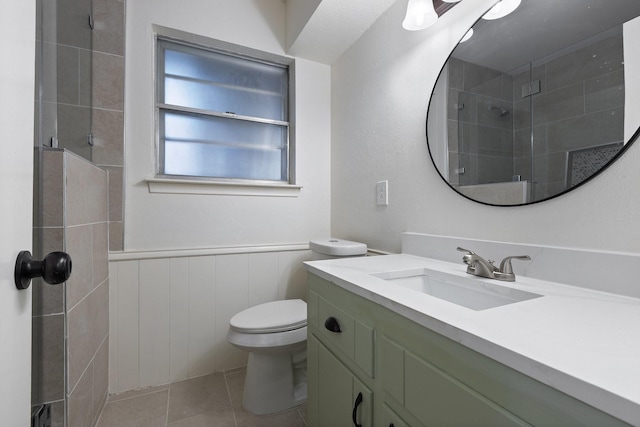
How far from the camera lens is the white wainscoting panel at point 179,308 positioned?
1519 mm

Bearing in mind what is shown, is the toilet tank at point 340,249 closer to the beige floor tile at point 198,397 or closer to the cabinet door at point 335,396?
the cabinet door at point 335,396

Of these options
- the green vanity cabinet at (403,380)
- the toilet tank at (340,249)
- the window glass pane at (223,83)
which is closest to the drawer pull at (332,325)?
the green vanity cabinet at (403,380)

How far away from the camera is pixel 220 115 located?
5.97ft

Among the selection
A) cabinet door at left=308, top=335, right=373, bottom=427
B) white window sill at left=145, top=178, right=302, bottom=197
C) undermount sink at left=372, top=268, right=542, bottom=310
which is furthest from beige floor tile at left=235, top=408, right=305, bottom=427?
white window sill at left=145, top=178, right=302, bottom=197

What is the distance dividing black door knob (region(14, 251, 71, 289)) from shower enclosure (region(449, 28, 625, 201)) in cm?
116

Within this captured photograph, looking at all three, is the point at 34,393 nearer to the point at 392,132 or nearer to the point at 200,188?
the point at 200,188

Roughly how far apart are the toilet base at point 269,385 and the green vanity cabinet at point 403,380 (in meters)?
0.36

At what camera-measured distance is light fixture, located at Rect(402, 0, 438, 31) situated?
1.10 meters

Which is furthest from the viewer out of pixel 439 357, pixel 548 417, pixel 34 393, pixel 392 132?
pixel 392 132

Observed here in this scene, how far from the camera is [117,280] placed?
1506 mm

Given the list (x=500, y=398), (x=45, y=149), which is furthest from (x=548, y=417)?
(x=45, y=149)

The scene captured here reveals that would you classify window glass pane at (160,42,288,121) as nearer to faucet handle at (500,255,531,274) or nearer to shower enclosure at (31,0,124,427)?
shower enclosure at (31,0,124,427)

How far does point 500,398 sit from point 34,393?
1.28 metres

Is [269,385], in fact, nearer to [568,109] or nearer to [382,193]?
[382,193]
